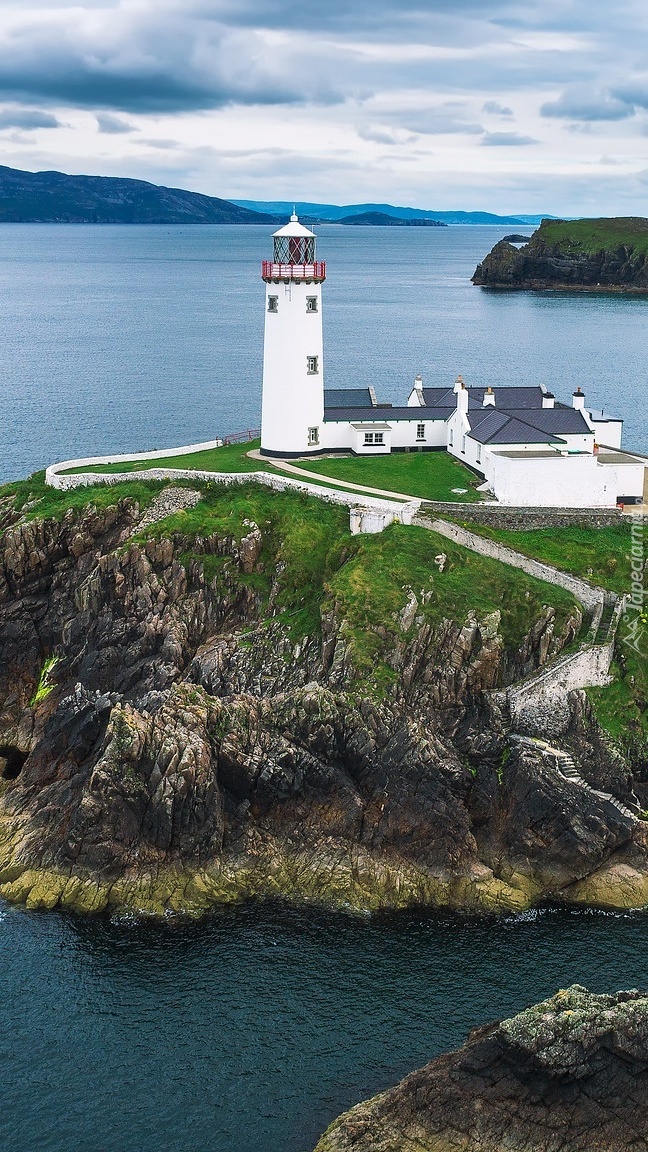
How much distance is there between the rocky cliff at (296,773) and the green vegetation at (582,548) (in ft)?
14.6

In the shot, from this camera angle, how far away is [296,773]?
43406mm

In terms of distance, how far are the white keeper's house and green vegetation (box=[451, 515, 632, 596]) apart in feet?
9.96

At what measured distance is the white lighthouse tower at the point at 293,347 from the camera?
203 feet

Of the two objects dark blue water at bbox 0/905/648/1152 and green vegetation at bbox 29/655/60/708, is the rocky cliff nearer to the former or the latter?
green vegetation at bbox 29/655/60/708

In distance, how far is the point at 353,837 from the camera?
4225 cm

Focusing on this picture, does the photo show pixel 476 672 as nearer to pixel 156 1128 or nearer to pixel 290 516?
pixel 290 516

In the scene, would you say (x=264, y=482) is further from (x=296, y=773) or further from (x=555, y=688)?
(x=555, y=688)

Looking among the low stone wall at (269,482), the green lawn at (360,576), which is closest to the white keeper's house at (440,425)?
the low stone wall at (269,482)

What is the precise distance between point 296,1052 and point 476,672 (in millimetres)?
17433

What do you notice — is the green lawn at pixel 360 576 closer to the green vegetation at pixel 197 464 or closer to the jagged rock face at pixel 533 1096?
the green vegetation at pixel 197 464

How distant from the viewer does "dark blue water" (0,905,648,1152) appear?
103 ft

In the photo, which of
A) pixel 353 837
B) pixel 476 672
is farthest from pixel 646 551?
pixel 353 837

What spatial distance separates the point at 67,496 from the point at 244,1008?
31186mm

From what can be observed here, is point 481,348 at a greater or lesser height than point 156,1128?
greater
